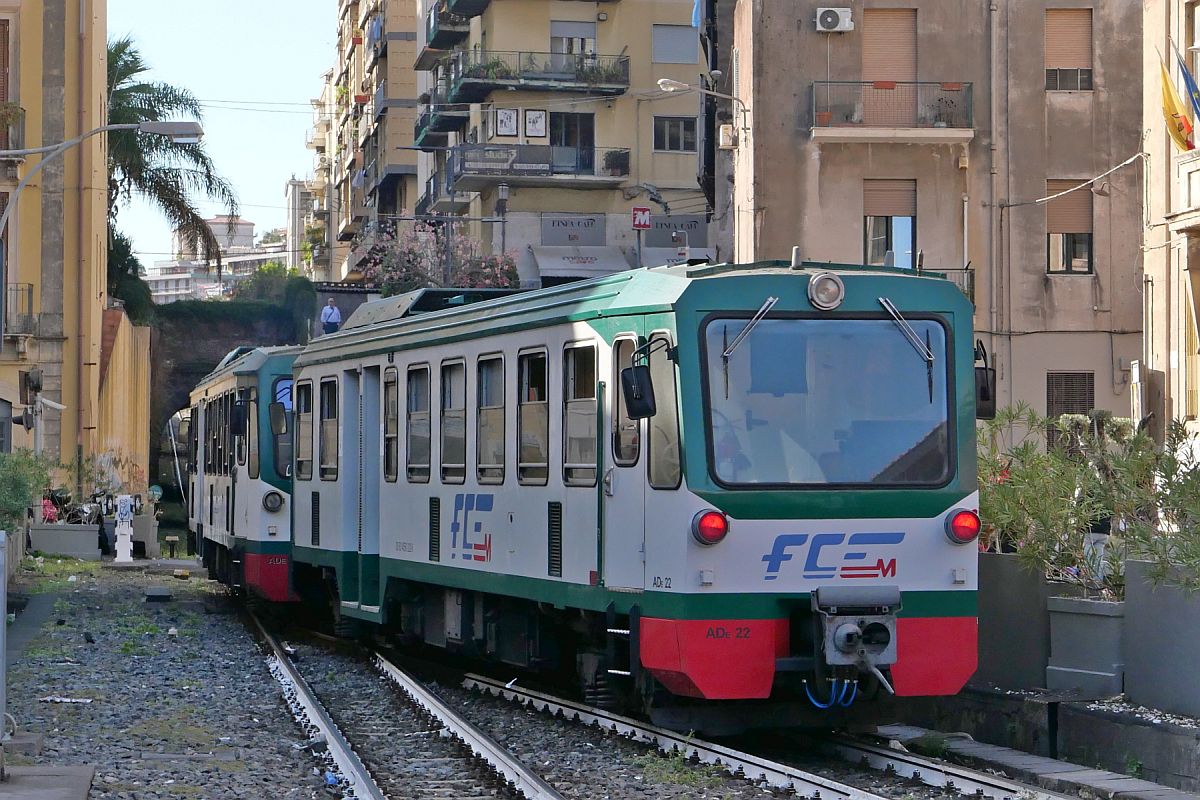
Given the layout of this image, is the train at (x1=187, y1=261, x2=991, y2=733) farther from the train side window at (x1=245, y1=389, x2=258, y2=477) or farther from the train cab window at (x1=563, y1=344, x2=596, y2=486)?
the train side window at (x1=245, y1=389, x2=258, y2=477)

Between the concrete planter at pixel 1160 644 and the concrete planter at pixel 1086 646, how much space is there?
0.31 feet

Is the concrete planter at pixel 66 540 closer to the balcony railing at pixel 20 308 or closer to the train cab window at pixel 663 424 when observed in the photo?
the balcony railing at pixel 20 308

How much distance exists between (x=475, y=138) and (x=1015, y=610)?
50726 millimetres

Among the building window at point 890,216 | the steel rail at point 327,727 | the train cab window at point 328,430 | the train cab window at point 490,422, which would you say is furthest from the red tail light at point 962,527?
the building window at point 890,216

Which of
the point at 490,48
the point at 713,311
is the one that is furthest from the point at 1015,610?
the point at 490,48

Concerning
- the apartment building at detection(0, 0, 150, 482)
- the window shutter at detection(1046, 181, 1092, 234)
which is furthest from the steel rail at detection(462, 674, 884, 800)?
the apartment building at detection(0, 0, 150, 482)

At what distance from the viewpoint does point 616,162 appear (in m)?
59.9

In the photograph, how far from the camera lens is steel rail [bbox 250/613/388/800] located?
9656mm

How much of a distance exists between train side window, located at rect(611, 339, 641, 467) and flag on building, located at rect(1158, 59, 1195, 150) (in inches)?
483

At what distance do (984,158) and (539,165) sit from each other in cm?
2675

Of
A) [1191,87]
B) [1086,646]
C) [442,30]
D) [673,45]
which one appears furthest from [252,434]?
[442,30]

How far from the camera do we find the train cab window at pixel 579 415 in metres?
11.7

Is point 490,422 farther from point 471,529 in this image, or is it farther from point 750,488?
point 750,488

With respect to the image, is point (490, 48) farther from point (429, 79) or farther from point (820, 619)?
point (820, 619)
